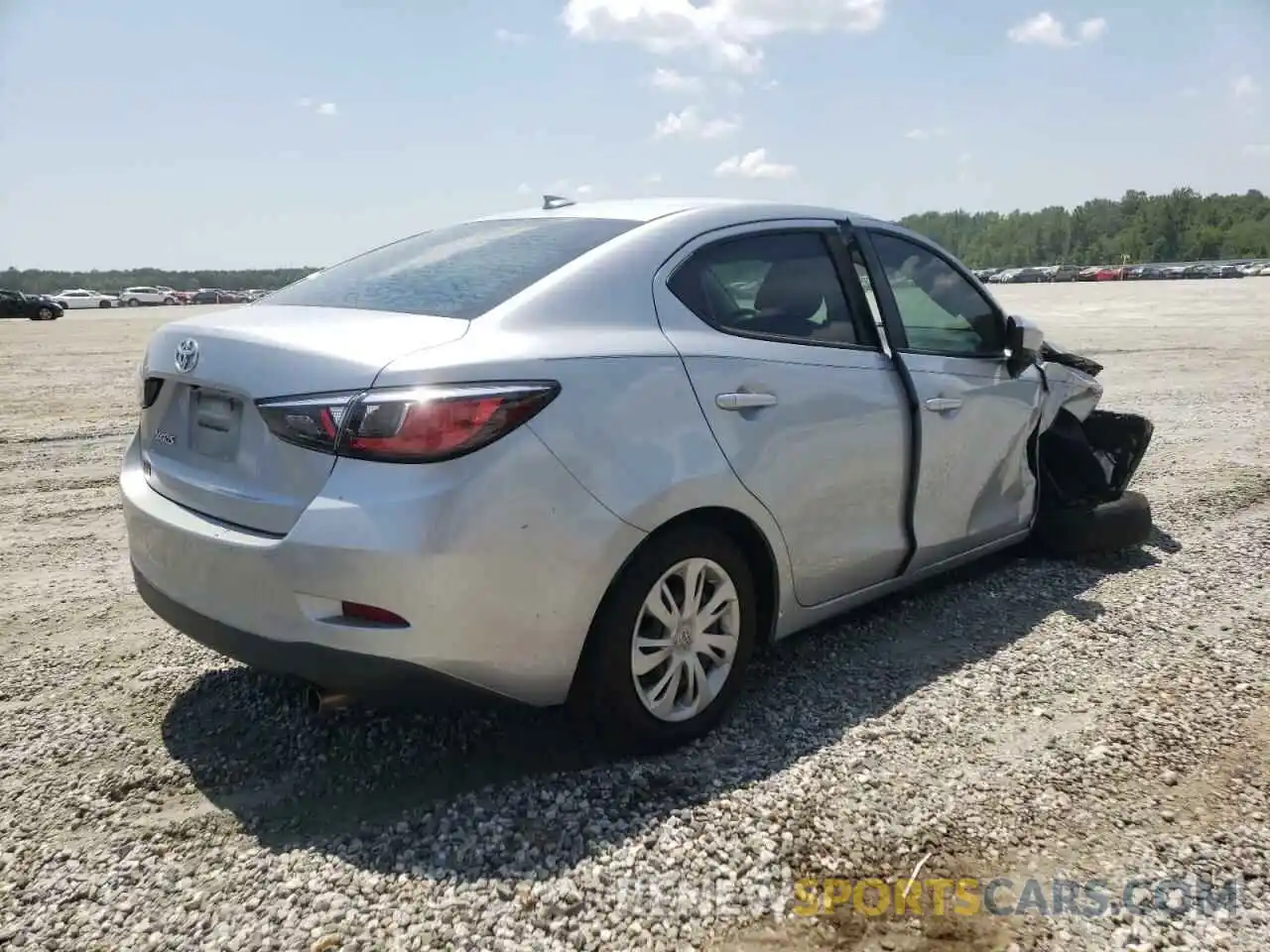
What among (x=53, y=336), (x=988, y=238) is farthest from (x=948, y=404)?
(x=988, y=238)

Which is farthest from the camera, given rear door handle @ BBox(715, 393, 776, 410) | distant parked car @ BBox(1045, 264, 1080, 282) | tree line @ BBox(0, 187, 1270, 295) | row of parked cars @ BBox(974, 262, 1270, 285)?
tree line @ BBox(0, 187, 1270, 295)

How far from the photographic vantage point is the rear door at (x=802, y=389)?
3221mm

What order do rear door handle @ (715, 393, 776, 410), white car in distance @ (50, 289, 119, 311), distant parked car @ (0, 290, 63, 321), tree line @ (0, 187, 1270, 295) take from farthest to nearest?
tree line @ (0, 187, 1270, 295) < white car in distance @ (50, 289, 119, 311) < distant parked car @ (0, 290, 63, 321) < rear door handle @ (715, 393, 776, 410)

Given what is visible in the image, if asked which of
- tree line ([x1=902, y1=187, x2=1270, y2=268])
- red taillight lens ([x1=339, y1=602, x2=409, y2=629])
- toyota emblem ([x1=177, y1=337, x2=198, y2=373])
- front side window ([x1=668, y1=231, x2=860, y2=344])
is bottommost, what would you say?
red taillight lens ([x1=339, y1=602, x2=409, y2=629])

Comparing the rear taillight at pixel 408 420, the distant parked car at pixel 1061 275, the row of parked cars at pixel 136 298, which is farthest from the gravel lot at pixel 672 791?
the distant parked car at pixel 1061 275

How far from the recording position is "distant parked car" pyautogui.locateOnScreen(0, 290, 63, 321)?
42.1 meters

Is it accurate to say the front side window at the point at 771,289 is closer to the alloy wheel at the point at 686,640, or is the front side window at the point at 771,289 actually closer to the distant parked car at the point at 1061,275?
the alloy wheel at the point at 686,640

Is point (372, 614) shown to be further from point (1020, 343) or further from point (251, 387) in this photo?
point (1020, 343)

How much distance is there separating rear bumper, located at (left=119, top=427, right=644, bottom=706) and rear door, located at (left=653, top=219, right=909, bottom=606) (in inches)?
24.9

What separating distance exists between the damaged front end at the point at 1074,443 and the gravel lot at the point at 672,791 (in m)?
0.62

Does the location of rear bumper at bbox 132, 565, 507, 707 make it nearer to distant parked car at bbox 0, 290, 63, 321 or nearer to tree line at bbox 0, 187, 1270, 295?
distant parked car at bbox 0, 290, 63, 321

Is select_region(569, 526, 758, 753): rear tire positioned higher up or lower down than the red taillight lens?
lower down

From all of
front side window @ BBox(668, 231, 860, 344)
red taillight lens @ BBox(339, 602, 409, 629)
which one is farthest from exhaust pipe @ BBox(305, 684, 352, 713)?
front side window @ BBox(668, 231, 860, 344)

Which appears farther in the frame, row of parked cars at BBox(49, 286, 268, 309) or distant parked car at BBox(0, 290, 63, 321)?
row of parked cars at BBox(49, 286, 268, 309)
